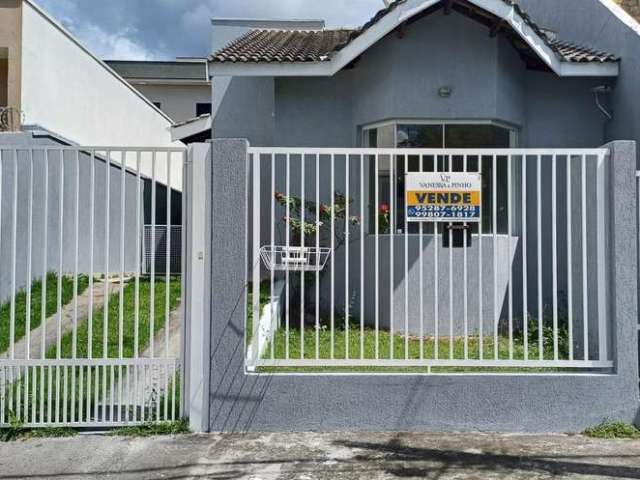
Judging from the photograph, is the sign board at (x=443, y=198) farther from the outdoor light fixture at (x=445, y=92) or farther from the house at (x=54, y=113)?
the house at (x=54, y=113)

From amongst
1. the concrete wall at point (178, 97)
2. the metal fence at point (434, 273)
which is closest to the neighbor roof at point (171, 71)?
the concrete wall at point (178, 97)

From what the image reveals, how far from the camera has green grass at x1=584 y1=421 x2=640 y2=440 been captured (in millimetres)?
4746

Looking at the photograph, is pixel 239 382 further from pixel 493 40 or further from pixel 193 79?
pixel 193 79

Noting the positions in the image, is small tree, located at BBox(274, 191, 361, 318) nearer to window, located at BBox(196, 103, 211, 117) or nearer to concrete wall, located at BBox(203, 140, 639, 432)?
concrete wall, located at BBox(203, 140, 639, 432)

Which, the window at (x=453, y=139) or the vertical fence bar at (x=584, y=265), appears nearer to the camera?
the vertical fence bar at (x=584, y=265)

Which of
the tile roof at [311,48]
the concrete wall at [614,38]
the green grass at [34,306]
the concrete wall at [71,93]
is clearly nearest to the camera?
the green grass at [34,306]

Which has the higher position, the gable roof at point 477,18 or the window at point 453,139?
the gable roof at point 477,18

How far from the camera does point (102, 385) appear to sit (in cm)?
477

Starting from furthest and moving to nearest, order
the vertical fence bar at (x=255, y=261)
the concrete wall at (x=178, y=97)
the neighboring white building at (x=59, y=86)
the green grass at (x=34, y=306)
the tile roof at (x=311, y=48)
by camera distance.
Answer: the concrete wall at (x=178, y=97) < the neighboring white building at (x=59, y=86) < the tile roof at (x=311, y=48) < the green grass at (x=34, y=306) < the vertical fence bar at (x=255, y=261)

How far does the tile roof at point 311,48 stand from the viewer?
8.04 m

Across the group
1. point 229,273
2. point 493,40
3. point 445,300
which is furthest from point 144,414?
point 493,40

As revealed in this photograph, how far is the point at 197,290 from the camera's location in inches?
188

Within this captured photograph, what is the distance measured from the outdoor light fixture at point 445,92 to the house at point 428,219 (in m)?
0.02

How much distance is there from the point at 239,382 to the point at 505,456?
205 centimetres
